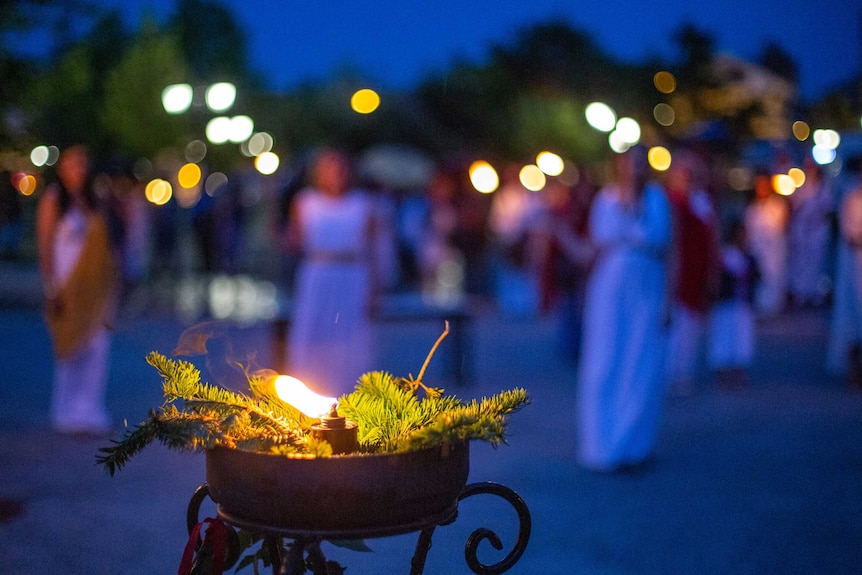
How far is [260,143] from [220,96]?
17815 mm

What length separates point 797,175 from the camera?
19812 millimetres

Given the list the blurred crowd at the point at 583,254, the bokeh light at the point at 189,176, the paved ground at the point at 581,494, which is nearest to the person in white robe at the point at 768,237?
the blurred crowd at the point at 583,254

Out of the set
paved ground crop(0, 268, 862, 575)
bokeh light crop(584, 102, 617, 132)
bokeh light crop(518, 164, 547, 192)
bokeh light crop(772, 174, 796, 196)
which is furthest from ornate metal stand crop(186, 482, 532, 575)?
bokeh light crop(518, 164, 547, 192)

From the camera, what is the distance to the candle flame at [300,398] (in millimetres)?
2801

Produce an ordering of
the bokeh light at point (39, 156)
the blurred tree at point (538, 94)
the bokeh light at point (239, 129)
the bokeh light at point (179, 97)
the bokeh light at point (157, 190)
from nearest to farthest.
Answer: the bokeh light at point (39, 156), the bokeh light at point (179, 97), the bokeh light at point (239, 129), the bokeh light at point (157, 190), the blurred tree at point (538, 94)

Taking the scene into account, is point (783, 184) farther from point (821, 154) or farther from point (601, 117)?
point (601, 117)

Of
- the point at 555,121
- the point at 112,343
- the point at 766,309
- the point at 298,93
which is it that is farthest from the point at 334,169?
the point at 298,93

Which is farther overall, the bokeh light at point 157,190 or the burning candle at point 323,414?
the bokeh light at point 157,190

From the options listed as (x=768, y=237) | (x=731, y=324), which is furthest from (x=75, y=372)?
(x=768, y=237)

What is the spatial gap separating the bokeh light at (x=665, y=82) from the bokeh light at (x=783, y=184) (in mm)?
34905

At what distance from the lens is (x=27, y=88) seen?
6.64 m

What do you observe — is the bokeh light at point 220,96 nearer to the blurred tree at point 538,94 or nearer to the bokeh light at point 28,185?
the bokeh light at point 28,185

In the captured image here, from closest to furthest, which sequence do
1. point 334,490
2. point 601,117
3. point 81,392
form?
1. point 334,490
2. point 81,392
3. point 601,117

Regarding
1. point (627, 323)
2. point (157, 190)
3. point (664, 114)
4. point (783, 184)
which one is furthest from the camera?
point (664, 114)
